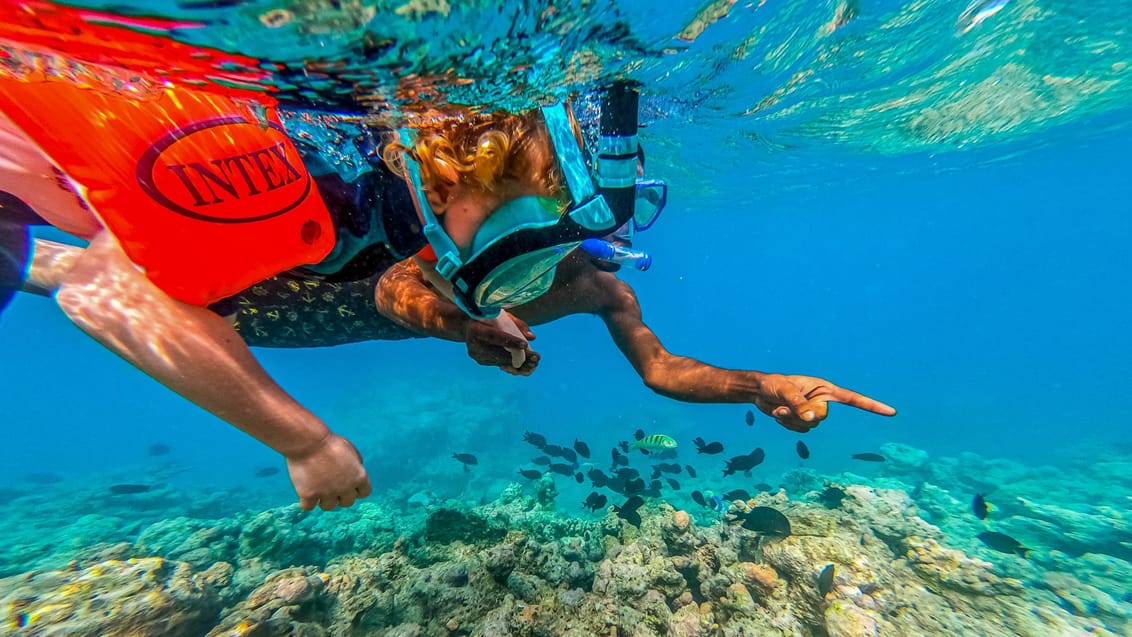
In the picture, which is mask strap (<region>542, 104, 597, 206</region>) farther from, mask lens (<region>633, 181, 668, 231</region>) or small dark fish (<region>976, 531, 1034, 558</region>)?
small dark fish (<region>976, 531, 1034, 558</region>)

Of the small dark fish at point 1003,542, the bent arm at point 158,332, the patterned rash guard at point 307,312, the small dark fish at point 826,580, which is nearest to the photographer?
the bent arm at point 158,332

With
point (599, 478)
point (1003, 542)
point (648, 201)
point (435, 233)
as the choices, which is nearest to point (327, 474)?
point (435, 233)

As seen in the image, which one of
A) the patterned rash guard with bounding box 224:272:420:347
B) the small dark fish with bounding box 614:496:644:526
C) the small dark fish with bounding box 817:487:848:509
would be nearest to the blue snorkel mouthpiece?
the patterned rash guard with bounding box 224:272:420:347

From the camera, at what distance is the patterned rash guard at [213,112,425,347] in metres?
2.35

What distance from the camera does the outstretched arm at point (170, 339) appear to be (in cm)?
147

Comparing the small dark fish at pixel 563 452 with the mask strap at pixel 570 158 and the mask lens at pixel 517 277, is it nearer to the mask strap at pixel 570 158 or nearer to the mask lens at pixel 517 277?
the mask lens at pixel 517 277

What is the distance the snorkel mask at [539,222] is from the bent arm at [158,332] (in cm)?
88

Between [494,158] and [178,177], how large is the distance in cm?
109

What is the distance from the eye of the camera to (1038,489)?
14312 millimetres

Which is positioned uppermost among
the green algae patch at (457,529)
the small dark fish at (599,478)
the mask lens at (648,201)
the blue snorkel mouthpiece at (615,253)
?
the mask lens at (648,201)

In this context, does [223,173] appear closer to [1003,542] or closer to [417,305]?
[417,305]

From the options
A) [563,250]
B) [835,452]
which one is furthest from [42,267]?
[835,452]

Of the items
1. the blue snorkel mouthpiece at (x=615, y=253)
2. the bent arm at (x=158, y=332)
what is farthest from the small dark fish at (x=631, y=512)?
the bent arm at (x=158, y=332)

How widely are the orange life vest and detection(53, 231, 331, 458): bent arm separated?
0.31ft
